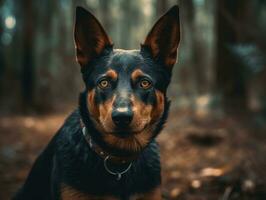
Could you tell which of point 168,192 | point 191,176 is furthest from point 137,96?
point 191,176

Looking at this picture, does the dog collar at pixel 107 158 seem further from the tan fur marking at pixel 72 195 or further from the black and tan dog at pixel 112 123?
the tan fur marking at pixel 72 195

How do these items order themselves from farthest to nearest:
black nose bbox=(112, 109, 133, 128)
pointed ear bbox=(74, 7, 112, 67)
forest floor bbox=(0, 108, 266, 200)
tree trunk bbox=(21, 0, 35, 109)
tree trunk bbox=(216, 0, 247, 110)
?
1. tree trunk bbox=(21, 0, 35, 109)
2. tree trunk bbox=(216, 0, 247, 110)
3. forest floor bbox=(0, 108, 266, 200)
4. pointed ear bbox=(74, 7, 112, 67)
5. black nose bbox=(112, 109, 133, 128)

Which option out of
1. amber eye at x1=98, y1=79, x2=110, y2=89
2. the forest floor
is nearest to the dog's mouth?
amber eye at x1=98, y1=79, x2=110, y2=89

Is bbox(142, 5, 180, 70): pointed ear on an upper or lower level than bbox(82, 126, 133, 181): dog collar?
upper

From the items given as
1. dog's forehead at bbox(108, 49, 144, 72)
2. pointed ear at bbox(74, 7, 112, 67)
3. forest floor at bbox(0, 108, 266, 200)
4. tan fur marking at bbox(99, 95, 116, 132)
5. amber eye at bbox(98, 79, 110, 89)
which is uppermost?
pointed ear at bbox(74, 7, 112, 67)

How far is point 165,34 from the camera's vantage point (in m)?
4.88

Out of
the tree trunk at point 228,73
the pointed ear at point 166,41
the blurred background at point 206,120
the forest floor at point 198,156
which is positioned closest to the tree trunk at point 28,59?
the blurred background at point 206,120

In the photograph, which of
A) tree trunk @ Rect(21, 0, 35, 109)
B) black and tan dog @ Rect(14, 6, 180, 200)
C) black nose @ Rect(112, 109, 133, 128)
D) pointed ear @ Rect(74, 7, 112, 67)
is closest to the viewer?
black nose @ Rect(112, 109, 133, 128)

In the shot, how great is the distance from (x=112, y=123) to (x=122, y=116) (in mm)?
169

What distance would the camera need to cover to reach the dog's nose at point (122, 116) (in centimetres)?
408

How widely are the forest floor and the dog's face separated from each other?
2301mm

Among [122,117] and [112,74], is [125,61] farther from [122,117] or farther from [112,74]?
[122,117]

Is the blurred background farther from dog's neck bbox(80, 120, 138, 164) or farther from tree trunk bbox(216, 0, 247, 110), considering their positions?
dog's neck bbox(80, 120, 138, 164)

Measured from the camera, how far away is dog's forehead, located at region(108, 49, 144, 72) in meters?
4.58
